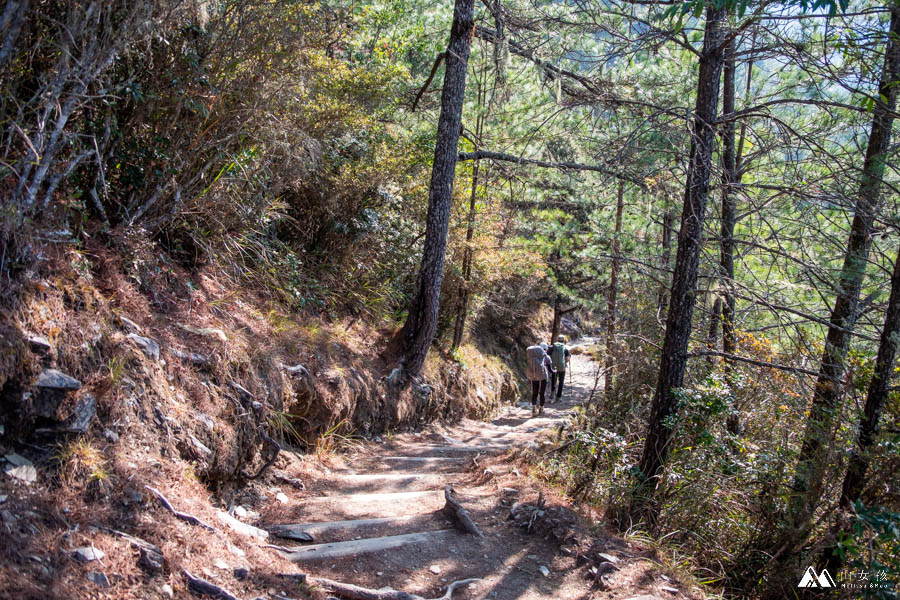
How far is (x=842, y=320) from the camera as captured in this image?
5.15 metres

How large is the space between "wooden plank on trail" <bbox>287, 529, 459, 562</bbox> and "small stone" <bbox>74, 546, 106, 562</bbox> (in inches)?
50.9

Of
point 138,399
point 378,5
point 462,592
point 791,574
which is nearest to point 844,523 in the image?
point 791,574

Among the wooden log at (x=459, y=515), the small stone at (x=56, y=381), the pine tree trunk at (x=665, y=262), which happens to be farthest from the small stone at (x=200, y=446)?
the pine tree trunk at (x=665, y=262)

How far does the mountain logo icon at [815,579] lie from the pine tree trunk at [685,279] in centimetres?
113

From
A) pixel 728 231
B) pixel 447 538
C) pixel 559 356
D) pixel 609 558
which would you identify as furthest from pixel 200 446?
pixel 559 356

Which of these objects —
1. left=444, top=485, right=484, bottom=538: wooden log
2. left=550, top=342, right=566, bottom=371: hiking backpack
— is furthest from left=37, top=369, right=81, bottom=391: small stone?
left=550, top=342, right=566, bottom=371: hiking backpack

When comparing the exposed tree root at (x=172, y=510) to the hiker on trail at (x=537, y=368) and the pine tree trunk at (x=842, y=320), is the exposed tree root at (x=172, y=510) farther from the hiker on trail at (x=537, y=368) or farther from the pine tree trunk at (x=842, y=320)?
the hiker on trail at (x=537, y=368)

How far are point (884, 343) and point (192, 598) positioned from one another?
493 cm

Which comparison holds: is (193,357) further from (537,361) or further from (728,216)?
(537,361)

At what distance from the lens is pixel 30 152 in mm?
3674

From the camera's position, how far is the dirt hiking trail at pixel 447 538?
390 cm

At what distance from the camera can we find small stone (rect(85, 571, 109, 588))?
2621 mm

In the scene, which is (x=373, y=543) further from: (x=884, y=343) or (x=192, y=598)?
(x=884, y=343)

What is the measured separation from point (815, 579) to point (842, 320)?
2.24 m
